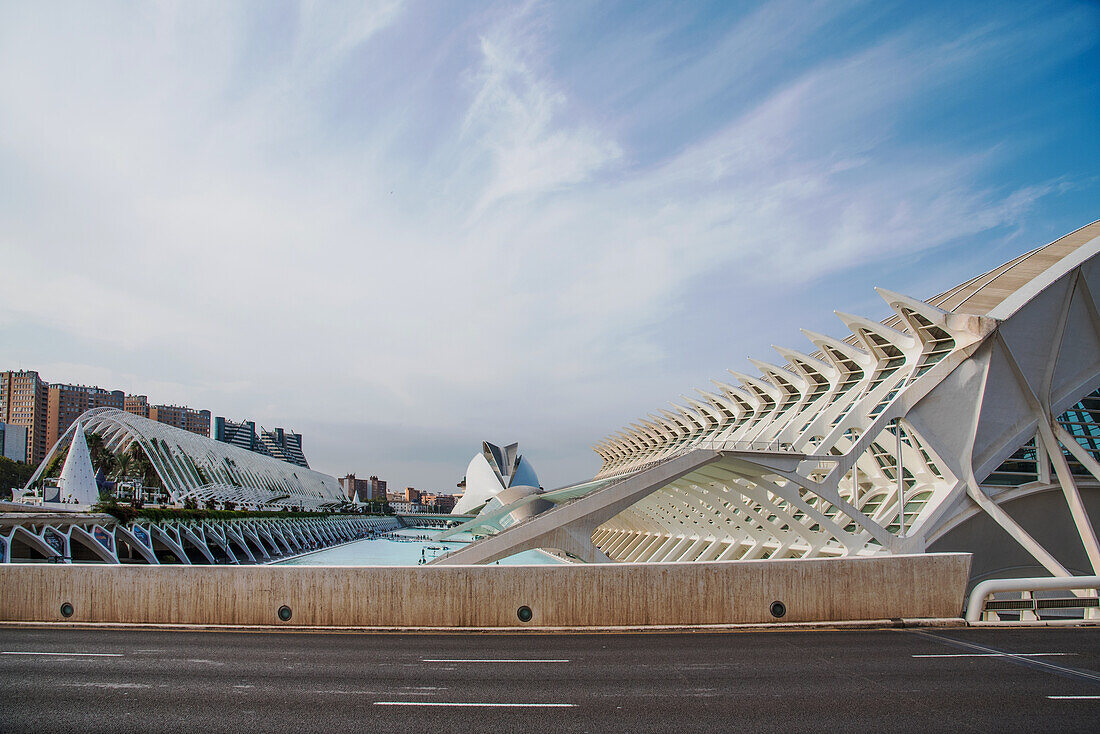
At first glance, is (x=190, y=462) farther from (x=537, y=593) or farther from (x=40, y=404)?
(x=40, y=404)

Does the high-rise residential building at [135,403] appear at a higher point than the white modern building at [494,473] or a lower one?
higher

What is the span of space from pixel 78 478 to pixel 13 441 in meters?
94.7

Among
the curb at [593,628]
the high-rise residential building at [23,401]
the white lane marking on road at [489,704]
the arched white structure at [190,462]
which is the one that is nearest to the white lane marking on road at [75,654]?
the curb at [593,628]

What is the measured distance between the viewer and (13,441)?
119 m

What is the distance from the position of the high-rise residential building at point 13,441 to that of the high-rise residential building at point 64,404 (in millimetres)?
30246

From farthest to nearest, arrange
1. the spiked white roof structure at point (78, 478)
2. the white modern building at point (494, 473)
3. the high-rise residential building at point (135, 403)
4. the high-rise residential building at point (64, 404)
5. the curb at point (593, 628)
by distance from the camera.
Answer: the high-rise residential building at point (135, 403)
the high-rise residential building at point (64, 404)
the white modern building at point (494, 473)
the spiked white roof structure at point (78, 478)
the curb at point (593, 628)

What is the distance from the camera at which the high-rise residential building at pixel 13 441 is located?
11431 cm

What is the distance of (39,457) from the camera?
14112 cm

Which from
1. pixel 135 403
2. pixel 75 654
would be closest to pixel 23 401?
pixel 135 403

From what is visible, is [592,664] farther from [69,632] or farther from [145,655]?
[69,632]

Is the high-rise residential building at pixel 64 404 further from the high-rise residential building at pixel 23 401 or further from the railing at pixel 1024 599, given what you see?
the railing at pixel 1024 599

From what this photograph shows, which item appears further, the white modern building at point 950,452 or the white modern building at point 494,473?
the white modern building at point 494,473

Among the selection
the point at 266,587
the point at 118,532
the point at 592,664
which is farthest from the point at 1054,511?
the point at 118,532

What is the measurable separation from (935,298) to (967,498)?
53.3 feet
